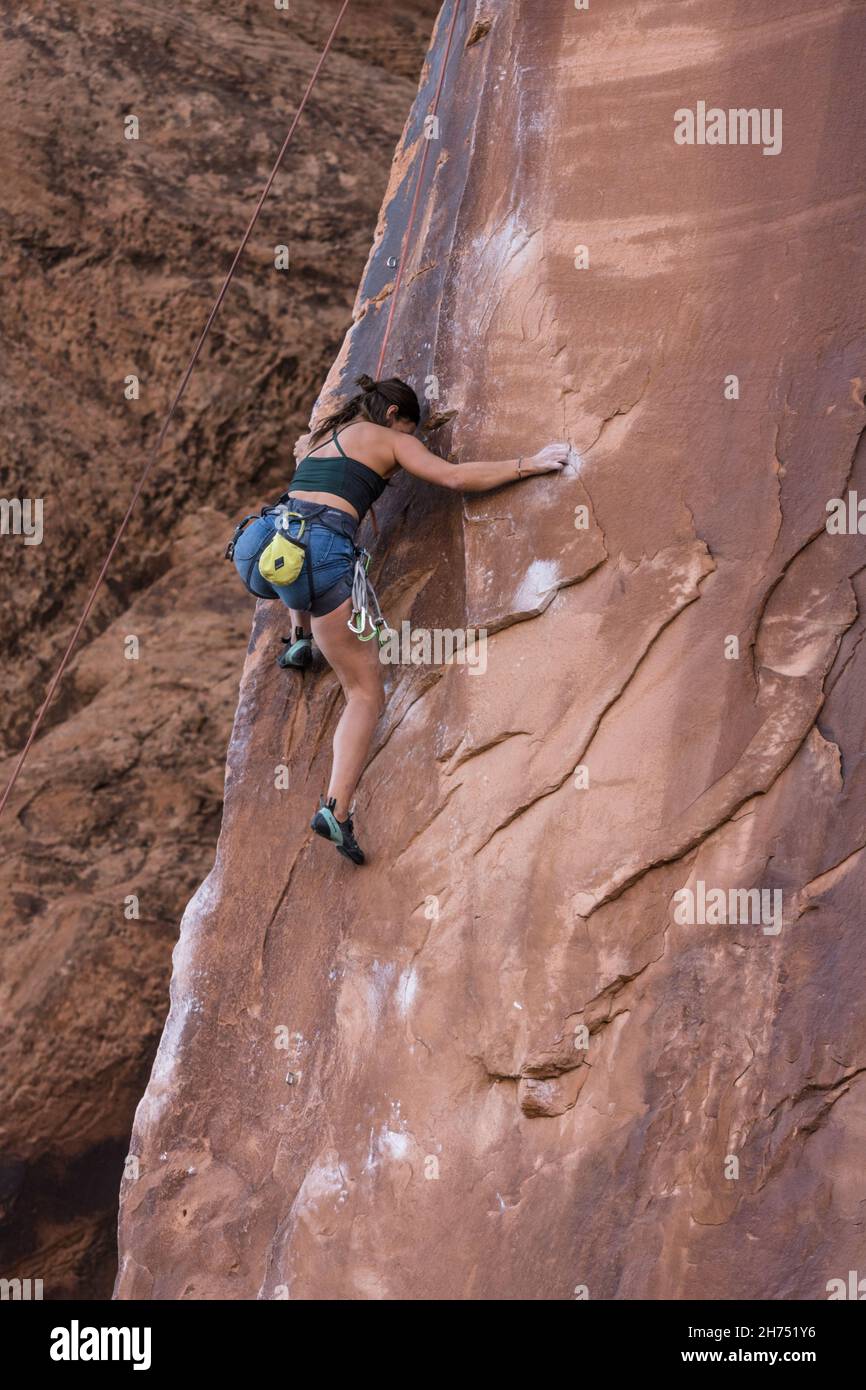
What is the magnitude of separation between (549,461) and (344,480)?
0.74 meters

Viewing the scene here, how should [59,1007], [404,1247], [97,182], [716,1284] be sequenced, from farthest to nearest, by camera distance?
1. [97,182]
2. [59,1007]
3. [404,1247]
4. [716,1284]

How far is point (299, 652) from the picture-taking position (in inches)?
231

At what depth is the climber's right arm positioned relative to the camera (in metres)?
5.35

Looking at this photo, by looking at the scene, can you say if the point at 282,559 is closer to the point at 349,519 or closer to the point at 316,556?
the point at 316,556

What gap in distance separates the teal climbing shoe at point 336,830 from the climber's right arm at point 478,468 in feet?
3.84

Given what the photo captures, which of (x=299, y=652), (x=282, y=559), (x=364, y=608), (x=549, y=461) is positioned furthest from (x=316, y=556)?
(x=549, y=461)

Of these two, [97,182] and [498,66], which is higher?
[97,182]

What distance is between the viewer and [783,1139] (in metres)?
4.63

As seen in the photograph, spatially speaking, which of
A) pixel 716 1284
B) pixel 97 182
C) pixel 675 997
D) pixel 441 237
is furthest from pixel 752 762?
pixel 97 182

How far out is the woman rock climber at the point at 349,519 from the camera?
5.39m

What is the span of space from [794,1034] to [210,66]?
7.03 metres

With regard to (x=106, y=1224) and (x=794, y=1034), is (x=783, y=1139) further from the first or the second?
(x=106, y=1224)

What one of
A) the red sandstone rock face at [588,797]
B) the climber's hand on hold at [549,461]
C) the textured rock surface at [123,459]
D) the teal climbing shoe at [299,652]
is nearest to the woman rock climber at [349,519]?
the climber's hand on hold at [549,461]

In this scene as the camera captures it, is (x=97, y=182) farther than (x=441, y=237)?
Yes
